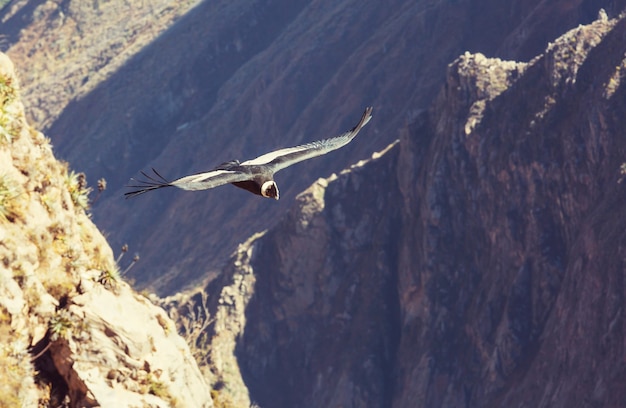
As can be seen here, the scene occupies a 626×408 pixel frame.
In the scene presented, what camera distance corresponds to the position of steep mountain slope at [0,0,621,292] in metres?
92.6

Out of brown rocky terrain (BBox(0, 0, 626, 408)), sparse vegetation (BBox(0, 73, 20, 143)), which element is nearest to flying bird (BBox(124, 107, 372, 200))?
brown rocky terrain (BBox(0, 0, 626, 408))

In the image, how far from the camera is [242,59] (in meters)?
130

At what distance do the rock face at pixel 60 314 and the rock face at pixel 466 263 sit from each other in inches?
1096

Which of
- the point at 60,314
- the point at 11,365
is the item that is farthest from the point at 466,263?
the point at 11,365

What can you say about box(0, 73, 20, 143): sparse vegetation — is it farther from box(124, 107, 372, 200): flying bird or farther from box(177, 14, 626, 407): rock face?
box(177, 14, 626, 407): rock face

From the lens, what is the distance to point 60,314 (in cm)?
2466

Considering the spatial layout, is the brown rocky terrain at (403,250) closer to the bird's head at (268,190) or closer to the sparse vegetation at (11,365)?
the sparse vegetation at (11,365)

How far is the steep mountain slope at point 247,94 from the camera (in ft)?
304

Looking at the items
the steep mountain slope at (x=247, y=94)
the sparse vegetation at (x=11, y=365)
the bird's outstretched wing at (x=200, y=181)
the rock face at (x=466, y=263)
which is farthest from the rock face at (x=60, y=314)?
the steep mountain slope at (x=247, y=94)

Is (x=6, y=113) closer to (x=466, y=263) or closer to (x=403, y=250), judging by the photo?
(x=466, y=263)

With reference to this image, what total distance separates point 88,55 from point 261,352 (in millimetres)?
80920

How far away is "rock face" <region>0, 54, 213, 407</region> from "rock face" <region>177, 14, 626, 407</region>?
2783cm

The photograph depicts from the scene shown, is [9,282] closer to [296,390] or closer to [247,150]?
[296,390]

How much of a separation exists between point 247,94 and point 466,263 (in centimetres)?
5614
